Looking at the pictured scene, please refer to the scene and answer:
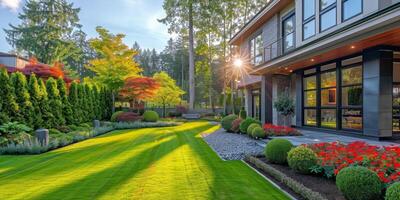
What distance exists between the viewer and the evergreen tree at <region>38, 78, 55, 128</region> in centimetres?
1300

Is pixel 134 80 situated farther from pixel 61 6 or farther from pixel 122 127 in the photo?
pixel 61 6

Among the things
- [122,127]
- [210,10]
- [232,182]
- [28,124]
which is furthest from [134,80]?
[232,182]

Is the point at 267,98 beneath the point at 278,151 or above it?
above

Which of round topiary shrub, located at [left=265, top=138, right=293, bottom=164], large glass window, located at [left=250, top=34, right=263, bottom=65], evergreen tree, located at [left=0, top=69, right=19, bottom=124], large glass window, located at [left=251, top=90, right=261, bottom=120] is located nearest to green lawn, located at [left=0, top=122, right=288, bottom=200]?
round topiary shrub, located at [left=265, top=138, right=293, bottom=164]

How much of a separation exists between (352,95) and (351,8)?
3.30 meters

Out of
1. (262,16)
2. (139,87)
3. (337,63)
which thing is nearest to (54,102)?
(139,87)

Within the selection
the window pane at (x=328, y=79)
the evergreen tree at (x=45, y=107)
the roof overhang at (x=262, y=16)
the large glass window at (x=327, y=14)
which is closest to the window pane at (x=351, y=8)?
the large glass window at (x=327, y=14)

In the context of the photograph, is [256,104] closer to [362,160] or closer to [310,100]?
[310,100]

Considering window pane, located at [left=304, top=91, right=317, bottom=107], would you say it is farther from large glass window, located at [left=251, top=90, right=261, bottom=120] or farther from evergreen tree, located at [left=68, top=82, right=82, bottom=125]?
evergreen tree, located at [left=68, top=82, right=82, bottom=125]

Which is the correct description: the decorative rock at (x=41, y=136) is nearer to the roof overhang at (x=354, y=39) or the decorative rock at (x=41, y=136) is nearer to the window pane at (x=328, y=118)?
the roof overhang at (x=354, y=39)

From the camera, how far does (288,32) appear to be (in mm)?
13938

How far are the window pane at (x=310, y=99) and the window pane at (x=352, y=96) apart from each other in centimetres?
202

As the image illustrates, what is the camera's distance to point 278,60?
11766mm

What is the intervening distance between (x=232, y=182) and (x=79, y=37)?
51693 mm
